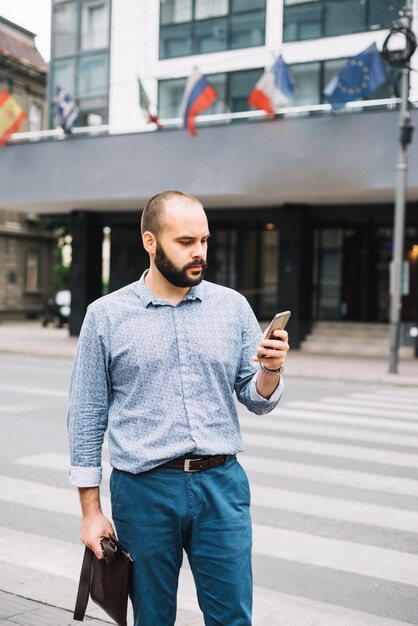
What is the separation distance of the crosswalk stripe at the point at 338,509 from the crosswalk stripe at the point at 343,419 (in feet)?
12.1

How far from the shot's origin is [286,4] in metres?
22.9

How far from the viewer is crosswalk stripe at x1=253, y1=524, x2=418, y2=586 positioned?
16.7 feet

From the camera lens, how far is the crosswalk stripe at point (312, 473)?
723 cm

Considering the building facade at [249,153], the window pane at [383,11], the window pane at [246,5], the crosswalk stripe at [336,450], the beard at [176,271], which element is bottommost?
the crosswalk stripe at [336,450]

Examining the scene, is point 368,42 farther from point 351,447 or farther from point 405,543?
point 405,543

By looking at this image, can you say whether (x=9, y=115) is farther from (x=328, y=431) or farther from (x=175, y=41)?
(x=328, y=431)

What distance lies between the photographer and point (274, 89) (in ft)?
65.3

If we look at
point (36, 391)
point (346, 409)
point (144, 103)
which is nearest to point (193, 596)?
point (346, 409)

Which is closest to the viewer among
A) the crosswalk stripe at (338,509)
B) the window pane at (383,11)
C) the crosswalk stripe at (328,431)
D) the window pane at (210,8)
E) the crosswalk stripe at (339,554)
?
the crosswalk stripe at (339,554)

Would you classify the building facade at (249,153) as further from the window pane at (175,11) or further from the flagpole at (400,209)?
the flagpole at (400,209)

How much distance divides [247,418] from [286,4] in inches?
605

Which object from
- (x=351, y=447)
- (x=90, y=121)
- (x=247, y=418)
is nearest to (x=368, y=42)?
(x=90, y=121)

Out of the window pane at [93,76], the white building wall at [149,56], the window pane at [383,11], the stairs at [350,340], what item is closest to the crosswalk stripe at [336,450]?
the stairs at [350,340]

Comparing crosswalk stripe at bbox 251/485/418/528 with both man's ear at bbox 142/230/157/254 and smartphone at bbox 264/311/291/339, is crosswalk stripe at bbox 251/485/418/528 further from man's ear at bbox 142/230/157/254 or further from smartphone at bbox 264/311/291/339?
man's ear at bbox 142/230/157/254
